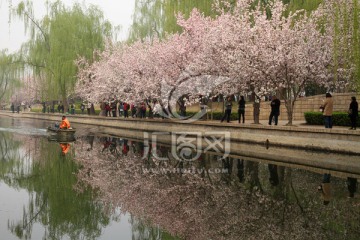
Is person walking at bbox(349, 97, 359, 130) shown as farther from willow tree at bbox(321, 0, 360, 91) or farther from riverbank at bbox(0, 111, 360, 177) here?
willow tree at bbox(321, 0, 360, 91)

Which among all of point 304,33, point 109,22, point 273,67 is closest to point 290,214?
point 273,67

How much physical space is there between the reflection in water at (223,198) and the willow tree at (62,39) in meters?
25.8

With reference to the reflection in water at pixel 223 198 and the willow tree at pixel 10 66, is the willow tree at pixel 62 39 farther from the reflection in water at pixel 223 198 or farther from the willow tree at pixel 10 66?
the reflection in water at pixel 223 198

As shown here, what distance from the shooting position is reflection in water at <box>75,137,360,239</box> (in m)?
8.07

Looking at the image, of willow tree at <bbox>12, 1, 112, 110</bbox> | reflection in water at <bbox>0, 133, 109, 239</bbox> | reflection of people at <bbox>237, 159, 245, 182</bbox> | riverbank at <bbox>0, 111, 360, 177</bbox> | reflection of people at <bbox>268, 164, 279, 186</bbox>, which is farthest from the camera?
willow tree at <bbox>12, 1, 112, 110</bbox>

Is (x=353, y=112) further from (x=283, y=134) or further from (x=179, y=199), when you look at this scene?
(x=179, y=199)

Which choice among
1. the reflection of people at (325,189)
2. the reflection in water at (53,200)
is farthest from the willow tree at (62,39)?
the reflection of people at (325,189)

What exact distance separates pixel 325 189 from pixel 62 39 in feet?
114

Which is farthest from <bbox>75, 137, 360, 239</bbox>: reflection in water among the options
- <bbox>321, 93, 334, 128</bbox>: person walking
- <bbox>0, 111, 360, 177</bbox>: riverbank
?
<bbox>321, 93, 334, 128</bbox>: person walking

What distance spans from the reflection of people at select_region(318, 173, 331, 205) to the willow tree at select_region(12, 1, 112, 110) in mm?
31982

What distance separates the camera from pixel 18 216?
9047mm

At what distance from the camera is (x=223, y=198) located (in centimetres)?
1062

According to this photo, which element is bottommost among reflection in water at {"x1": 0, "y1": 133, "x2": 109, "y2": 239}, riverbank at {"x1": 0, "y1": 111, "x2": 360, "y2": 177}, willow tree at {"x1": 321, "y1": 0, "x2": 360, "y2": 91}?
reflection in water at {"x1": 0, "y1": 133, "x2": 109, "y2": 239}

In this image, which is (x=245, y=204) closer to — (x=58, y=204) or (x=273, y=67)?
(x=58, y=204)
